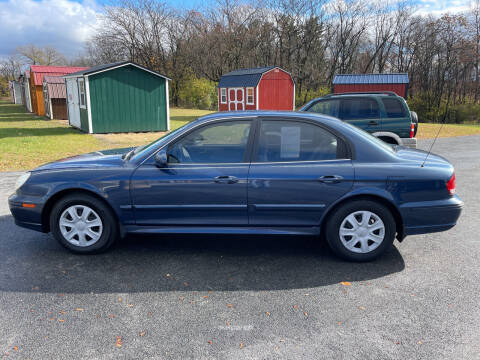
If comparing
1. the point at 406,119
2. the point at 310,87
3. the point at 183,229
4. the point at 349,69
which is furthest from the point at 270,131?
the point at 349,69

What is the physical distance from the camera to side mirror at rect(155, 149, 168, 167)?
13.9 ft

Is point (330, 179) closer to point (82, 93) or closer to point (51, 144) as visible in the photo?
point (51, 144)

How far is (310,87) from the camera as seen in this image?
149 feet

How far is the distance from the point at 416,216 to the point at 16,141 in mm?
15338

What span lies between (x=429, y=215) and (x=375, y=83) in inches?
904

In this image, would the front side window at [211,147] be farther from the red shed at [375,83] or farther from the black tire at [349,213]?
the red shed at [375,83]

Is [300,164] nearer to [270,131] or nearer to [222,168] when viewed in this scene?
[270,131]

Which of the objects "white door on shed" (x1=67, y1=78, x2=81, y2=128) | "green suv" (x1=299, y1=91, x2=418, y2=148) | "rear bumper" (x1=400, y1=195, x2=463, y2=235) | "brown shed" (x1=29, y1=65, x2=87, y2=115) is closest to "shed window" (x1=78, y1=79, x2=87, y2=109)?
"white door on shed" (x1=67, y1=78, x2=81, y2=128)

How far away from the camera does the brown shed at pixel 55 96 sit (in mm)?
26375

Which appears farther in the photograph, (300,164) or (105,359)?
(300,164)

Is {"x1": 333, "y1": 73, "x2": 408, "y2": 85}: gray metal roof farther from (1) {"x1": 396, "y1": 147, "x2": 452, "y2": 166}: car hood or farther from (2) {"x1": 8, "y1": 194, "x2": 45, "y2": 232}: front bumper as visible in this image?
(2) {"x1": 8, "y1": 194, "x2": 45, "y2": 232}: front bumper

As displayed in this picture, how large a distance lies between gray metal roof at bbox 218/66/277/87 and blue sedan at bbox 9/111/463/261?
23562 mm

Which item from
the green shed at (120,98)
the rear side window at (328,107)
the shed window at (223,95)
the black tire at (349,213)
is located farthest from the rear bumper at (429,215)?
the shed window at (223,95)

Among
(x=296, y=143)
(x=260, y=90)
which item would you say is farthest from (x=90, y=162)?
(x=260, y=90)
